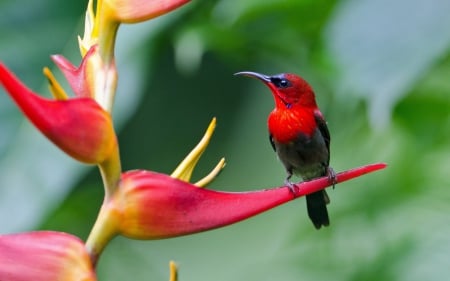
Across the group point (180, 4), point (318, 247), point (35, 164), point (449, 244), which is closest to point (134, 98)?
point (35, 164)

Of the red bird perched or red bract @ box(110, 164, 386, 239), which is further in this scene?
the red bird perched

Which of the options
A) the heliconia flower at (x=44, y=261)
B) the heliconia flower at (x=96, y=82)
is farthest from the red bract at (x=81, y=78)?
the heliconia flower at (x=44, y=261)

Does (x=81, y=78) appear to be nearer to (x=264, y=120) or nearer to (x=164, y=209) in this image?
(x=164, y=209)

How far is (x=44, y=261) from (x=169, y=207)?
0.08 metres

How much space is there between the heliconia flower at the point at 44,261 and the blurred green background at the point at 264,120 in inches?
21.1

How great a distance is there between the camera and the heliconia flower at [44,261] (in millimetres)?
560

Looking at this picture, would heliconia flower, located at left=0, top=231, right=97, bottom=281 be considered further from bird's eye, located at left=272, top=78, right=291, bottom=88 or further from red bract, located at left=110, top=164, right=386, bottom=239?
bird's eye, located at left=272, top=78, right=291, bottom=88

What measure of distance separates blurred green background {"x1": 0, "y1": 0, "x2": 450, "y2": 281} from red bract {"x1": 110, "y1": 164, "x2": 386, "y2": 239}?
48cm

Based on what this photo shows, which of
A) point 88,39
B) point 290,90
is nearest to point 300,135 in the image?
point 290,90

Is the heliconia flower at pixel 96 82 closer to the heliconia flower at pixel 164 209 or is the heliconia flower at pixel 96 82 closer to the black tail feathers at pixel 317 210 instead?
the heliconia flower at pixel 164 209

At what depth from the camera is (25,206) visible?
51.7 inches

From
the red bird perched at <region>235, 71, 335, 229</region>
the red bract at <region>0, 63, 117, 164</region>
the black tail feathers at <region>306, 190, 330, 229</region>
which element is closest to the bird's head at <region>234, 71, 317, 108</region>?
the red bird perched at <region>235, 71, 335, 229</region>

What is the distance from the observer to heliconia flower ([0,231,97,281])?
0.56 metres

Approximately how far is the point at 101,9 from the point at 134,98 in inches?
29.1
